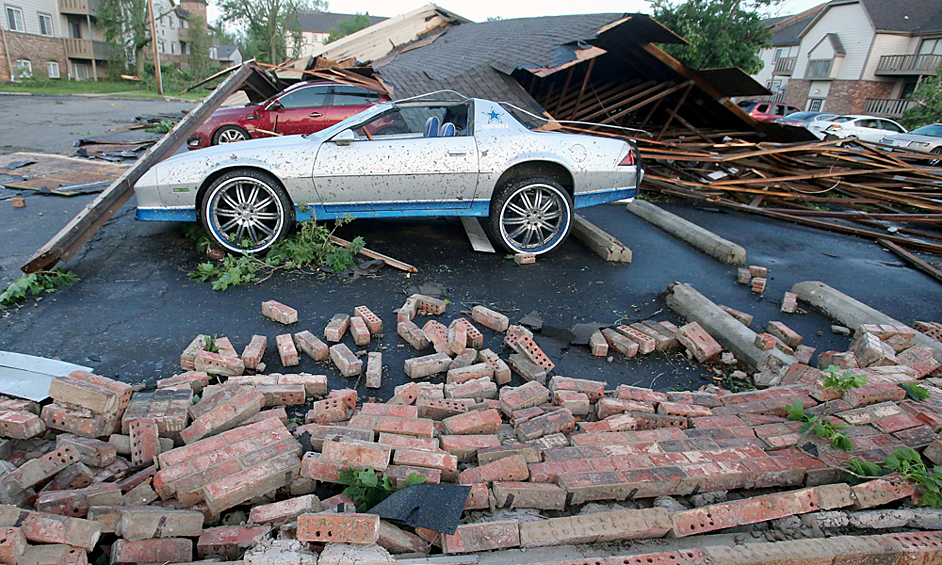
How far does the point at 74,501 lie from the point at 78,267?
3.82 metres

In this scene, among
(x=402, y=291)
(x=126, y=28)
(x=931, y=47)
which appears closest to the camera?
(x=402, y=291)

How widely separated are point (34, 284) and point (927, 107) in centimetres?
3188

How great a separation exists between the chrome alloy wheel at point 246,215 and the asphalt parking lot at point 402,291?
0.50 meters

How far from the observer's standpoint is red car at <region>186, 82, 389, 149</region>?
9867 millimetres

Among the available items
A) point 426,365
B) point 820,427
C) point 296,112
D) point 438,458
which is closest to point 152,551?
point 438,458

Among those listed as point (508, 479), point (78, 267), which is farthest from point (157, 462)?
point (78, 267)

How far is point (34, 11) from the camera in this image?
35.0 metres

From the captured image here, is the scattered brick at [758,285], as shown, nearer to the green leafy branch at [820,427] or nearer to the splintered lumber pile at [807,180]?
the green leafy branch at [820,427]

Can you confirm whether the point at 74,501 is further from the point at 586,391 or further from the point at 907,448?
the point at 907,448

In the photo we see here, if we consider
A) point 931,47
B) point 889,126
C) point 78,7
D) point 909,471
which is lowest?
point 909,471

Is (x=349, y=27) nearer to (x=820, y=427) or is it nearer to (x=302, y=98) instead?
(x=302, y=98)

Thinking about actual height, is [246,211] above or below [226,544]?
above

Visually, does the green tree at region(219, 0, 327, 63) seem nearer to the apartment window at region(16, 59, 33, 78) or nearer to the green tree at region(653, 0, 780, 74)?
the apartment window at region(16, 59, 33, 78)

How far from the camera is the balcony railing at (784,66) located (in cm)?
3962
